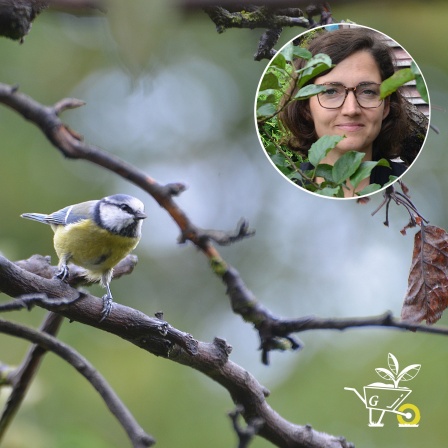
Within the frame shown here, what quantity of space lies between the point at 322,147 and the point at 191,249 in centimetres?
119

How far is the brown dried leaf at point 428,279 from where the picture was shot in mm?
579

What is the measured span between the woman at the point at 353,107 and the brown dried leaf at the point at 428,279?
0.08 meters

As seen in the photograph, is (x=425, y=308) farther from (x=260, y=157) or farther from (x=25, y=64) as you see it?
(x=25, y=64)

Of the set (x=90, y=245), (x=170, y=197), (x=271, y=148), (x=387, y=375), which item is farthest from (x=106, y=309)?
(x=387, y=375)

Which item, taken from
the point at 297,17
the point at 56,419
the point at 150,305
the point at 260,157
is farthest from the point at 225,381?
the point at 150,305

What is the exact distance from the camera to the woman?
60 cm

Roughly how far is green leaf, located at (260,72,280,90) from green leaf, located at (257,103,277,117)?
0.07 ft

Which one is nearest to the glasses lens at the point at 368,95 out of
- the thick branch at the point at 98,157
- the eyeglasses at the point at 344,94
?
the eyeglasses at the point at 344,94

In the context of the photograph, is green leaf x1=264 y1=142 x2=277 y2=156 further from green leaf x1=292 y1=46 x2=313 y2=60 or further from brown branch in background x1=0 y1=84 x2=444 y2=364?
brown branch in background x1=0 y1=84 x2=444 y2=364

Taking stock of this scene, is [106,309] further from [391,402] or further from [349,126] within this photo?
[391,402]

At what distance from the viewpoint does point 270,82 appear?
0.64m

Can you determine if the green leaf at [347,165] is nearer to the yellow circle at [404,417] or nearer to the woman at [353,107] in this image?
the woman at [353,107]

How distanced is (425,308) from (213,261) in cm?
34

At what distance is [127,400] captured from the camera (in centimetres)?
194
